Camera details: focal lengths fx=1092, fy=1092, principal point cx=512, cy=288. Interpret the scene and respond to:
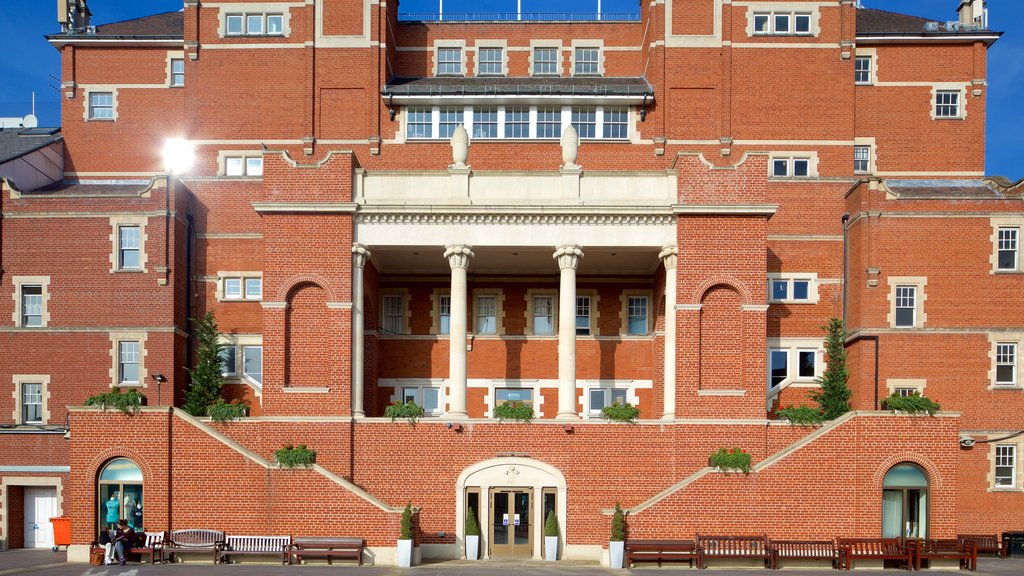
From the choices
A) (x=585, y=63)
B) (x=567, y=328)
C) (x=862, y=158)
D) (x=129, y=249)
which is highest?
(x=585, y=63)

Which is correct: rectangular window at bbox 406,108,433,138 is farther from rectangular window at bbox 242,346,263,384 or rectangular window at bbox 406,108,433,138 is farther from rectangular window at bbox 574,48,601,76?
rectangular window at bbox 242,346,263,384

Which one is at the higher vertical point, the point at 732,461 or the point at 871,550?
the point at 732,461

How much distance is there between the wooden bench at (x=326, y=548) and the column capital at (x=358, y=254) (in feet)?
31.1

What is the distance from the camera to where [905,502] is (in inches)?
1387

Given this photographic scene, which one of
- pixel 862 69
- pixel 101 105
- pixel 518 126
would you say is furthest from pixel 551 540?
pixel 101 105

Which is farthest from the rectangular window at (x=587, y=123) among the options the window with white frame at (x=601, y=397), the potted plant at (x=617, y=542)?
the potted plant at (x=617, y=542)

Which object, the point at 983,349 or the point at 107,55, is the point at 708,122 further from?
the point at 107,55

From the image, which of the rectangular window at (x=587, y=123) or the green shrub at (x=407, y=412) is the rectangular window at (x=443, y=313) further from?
the rectangular window at (x=587, y=123)

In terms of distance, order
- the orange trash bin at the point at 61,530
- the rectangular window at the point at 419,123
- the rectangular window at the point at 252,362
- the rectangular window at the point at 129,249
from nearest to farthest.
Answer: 1. the orange trash bin at the point at 61,530
2. the rectangular window at the point at 129,249
3. the rectangular window at the point at 252,362
4. the rectangular window at the point at 419,123

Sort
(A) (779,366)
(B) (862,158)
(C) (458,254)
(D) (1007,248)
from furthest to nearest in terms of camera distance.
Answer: (B) (862,158) < (A) (779,366) < (D) (1007,248) < (C) (458,254)

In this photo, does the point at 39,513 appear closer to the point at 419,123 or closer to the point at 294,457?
the point at 294,457

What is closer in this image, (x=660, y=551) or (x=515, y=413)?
(x=660, y=551)

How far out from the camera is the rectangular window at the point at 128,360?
136 feet

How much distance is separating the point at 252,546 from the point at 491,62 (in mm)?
24647
